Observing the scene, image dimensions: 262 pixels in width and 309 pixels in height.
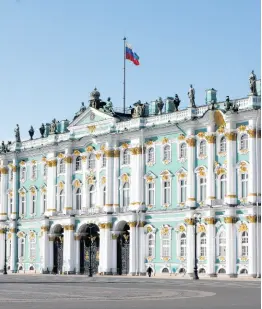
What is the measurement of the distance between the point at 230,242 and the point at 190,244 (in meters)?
4.89

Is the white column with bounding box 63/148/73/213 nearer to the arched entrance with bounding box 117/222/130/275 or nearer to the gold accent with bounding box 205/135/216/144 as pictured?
the arched entrance with bounding box 117/222/130/275

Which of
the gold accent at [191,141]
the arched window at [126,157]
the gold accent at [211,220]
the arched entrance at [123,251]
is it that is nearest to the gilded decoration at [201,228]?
the gold accent at [211,220]

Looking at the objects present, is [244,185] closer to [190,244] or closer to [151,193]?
[190,244]

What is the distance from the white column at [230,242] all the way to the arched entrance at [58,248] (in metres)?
23.6

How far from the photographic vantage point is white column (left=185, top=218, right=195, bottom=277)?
73.7 meters

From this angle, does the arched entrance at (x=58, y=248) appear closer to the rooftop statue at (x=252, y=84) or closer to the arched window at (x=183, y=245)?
the arched window at (x=183, y=245)

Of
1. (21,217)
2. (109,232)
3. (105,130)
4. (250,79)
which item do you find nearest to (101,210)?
(109,232)

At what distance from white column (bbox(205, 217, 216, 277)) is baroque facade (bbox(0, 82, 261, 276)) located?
0.08 metres

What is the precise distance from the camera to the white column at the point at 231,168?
231 ft

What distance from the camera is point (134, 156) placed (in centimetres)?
8050

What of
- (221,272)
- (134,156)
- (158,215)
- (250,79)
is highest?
(250,79)

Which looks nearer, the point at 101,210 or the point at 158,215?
the point at 158,215

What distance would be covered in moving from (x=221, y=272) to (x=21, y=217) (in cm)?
3089

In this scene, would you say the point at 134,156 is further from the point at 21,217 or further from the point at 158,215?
the point at 21,217
